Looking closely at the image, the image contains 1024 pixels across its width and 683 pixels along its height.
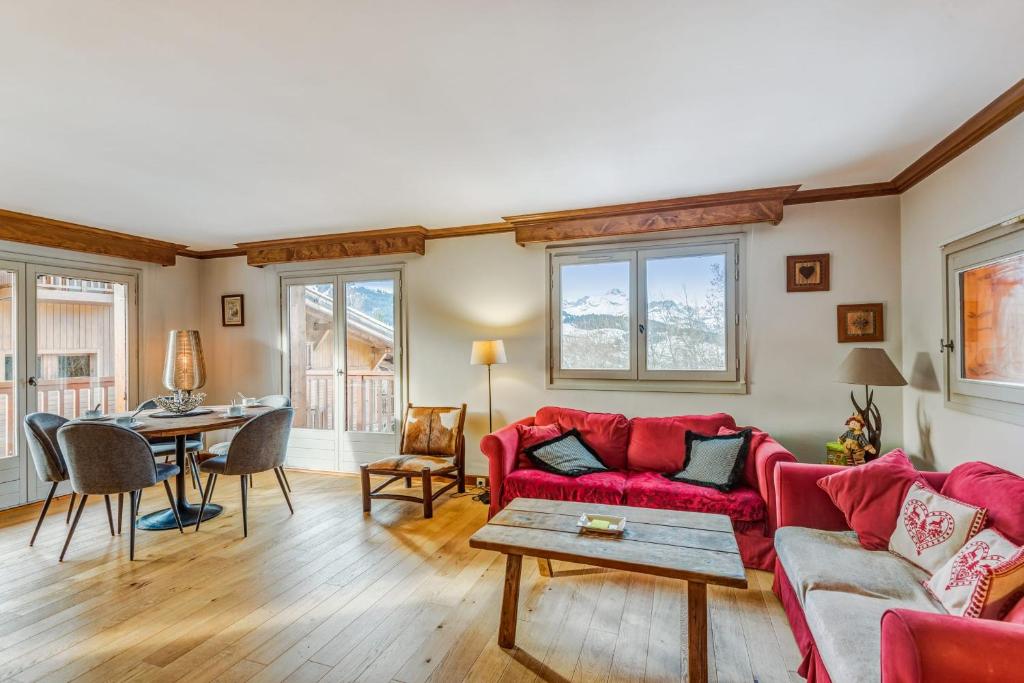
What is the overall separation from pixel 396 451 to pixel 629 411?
7.57 ft

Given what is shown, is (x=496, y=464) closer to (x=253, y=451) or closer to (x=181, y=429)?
(x=253, y=451)

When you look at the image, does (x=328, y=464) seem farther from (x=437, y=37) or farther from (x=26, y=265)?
(x=437, y=37)

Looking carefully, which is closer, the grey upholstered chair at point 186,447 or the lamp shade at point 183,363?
the lamp shade at point 183,363

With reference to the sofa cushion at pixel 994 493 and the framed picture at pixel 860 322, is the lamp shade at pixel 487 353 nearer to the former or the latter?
the framed picture at pixel 860 322

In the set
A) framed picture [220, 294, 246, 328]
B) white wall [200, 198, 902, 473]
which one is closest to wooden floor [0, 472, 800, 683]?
white wall [200, 198, 902, 473]

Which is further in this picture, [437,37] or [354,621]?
[354,621]

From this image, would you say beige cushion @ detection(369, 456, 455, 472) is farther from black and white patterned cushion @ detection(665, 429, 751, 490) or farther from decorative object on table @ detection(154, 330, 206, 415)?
black and white patterned cushion @ detection(665, 429, 751, 490)

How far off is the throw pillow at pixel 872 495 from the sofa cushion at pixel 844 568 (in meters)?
0.07

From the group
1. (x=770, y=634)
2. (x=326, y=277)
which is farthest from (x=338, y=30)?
(x=326, y=277)

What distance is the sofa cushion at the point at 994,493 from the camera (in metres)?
1.63

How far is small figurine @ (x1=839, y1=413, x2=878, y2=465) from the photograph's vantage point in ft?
9.77

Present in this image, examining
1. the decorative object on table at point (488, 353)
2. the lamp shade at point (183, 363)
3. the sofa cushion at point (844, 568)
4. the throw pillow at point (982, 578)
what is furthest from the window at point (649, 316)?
the lamp shade at point (183, 363)

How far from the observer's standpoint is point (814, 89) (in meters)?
2.12

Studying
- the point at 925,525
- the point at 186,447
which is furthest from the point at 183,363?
the point at 925,525
